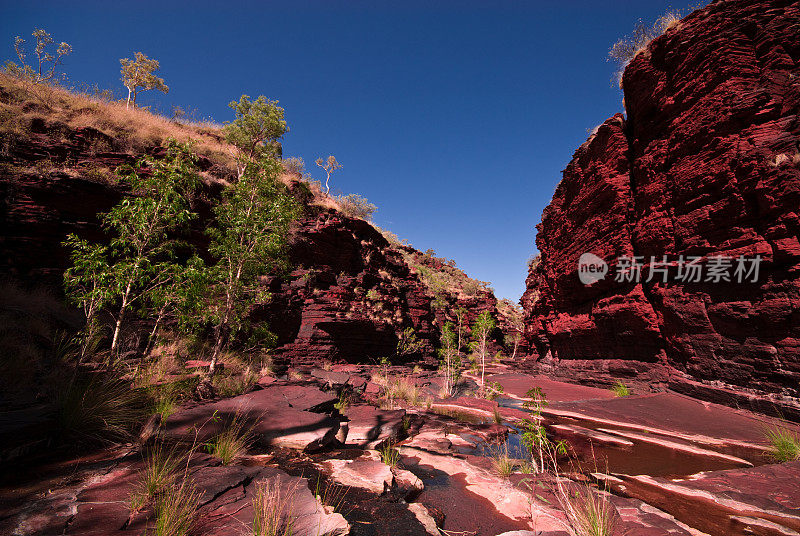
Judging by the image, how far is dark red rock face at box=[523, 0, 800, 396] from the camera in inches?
348

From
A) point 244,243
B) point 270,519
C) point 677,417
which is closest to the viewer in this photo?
point 270,519

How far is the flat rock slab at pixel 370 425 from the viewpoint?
624 centimetres

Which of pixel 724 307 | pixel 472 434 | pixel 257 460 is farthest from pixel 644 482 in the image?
pixel 724 307

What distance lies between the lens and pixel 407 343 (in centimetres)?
2239

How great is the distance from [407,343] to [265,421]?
17470mm

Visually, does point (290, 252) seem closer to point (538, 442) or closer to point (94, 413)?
point (94, 413)

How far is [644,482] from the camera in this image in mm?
4457

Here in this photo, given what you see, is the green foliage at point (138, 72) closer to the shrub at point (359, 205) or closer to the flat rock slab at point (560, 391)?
the shrub at point (359, 205)

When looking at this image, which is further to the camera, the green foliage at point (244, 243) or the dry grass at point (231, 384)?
the green foliage at point (244, 243)

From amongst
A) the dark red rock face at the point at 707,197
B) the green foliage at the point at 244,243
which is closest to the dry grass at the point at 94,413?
the green foliage at the point at 244,243

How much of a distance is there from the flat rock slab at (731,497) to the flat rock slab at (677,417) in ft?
10.1

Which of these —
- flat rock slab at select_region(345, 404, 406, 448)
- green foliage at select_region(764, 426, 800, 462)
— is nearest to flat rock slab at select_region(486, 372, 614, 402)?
green foliage at select_region(764, 426, 800, 462)

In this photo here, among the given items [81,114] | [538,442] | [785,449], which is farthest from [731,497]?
[81,114]

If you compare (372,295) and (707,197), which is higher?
(707,197)
